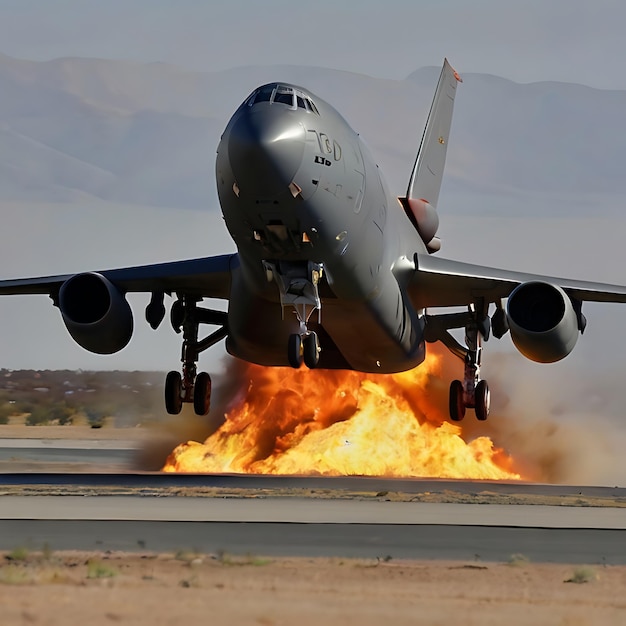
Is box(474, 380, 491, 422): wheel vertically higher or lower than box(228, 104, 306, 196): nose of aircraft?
lower

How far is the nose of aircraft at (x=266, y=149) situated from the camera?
70.1 ft

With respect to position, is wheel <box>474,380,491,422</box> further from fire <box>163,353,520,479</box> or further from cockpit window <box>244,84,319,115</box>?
cockpit window <box>244,84,319,115</box>

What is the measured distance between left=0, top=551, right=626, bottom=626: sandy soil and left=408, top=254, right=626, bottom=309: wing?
12316mm

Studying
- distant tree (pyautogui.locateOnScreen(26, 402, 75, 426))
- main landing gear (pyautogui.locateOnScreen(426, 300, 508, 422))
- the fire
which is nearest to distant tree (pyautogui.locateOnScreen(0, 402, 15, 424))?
distant tree (pyautogui.locateOnScreen(26, 402, 75, 426))

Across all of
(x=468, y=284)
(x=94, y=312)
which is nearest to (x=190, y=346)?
(x=94, y=312)

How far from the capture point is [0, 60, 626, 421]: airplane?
72.6 feet

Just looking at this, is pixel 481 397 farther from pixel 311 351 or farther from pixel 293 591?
pixel 293 591

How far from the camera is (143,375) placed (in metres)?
67.8

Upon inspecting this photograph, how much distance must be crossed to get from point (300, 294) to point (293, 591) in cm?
1048

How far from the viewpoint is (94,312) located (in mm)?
29219

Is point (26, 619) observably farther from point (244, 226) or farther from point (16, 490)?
point (16, 490)

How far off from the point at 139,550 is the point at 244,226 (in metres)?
6.36

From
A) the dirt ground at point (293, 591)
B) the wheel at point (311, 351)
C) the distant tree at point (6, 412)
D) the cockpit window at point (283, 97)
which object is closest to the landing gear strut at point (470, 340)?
the wheel at point (311, 351)

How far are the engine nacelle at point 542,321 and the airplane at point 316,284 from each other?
0.10 feet
